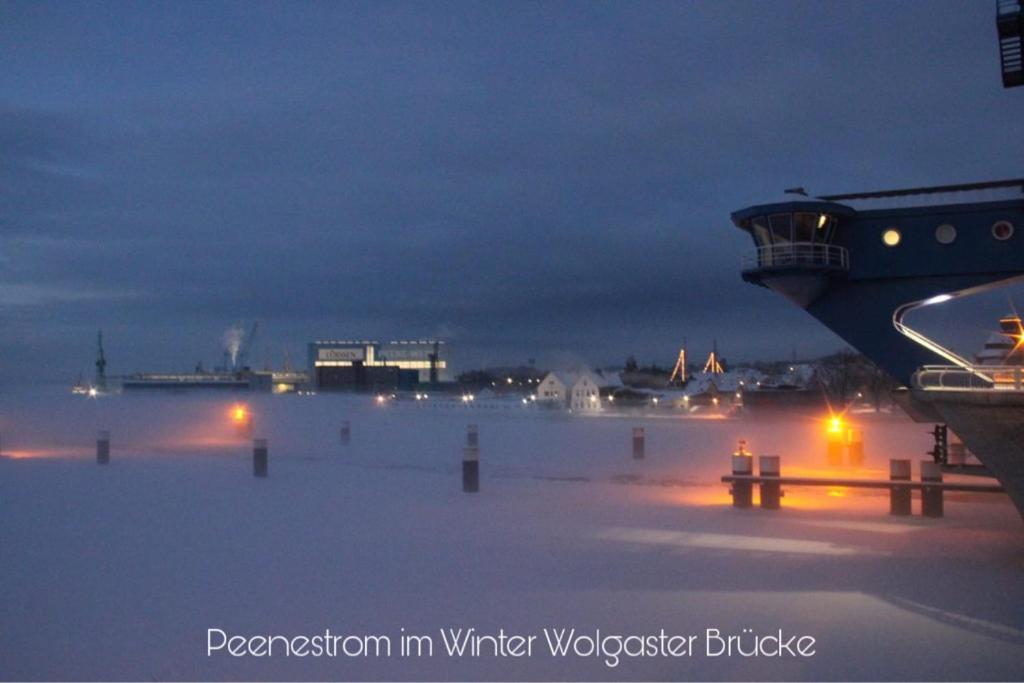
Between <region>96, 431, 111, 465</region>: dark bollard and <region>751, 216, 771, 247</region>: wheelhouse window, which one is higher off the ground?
<region>751, 216, 771, 247</region>: wheelhouse window

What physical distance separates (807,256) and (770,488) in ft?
14.5

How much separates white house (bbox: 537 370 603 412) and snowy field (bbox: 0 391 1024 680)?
36.7 m

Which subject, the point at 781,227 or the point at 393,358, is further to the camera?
the point at 393,358

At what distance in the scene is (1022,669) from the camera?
7.35 meters

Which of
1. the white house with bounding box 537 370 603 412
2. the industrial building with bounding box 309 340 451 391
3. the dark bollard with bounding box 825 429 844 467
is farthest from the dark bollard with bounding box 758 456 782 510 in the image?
the industrial building with bounding box 309 340 451 391

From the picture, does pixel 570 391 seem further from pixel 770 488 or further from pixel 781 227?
pixel 770 488

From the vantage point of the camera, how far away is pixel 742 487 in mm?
15750

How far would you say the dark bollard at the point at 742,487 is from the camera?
1569 cm

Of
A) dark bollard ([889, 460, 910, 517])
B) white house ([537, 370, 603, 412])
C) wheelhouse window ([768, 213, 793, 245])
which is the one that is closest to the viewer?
dark bollard ([889, 460, 910, 517])

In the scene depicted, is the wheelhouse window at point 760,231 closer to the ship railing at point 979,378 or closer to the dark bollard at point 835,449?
the ship railing at point 979,378

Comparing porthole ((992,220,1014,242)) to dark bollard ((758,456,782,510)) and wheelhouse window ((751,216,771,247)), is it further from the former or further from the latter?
dark bollard ((758,456,782,510))

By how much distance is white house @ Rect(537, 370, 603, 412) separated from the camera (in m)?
58.7

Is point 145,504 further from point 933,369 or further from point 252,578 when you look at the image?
point 933,369

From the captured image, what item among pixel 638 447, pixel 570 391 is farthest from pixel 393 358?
pixel 638 447
